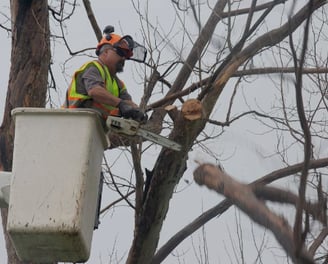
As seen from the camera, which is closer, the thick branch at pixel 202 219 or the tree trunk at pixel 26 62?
the thick branch at pixel 202 219

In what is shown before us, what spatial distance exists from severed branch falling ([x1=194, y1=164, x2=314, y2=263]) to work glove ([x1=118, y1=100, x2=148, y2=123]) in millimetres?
541

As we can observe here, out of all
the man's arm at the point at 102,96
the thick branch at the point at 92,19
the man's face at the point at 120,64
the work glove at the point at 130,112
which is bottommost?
the work glove at the point at 130,112

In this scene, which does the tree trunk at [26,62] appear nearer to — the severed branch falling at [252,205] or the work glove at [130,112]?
the work glove at [130,112]

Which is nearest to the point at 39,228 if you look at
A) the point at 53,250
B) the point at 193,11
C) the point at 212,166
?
the point at 53,250

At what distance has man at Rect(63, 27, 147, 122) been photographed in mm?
4691

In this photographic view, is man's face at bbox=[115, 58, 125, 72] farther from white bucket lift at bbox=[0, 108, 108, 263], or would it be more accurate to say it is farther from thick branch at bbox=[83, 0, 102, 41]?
white bucket lift at bbox=[0, 108, 108, 263]

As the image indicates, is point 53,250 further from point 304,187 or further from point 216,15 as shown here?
point 216,15

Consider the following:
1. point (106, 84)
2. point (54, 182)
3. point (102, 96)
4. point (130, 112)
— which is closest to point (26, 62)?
point (106, 84)

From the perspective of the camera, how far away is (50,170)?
398 centimetres

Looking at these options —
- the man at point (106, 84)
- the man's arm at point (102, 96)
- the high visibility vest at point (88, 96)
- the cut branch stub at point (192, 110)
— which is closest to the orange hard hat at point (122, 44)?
the man at point (106, 84)

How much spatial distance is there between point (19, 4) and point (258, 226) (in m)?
3.59

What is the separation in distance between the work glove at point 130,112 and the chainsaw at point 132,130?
0.46ft

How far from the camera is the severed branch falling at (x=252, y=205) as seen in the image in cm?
285

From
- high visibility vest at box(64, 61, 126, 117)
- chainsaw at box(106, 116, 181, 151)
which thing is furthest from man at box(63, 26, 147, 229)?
chainsaw at box(106, 116, 181, 151)
